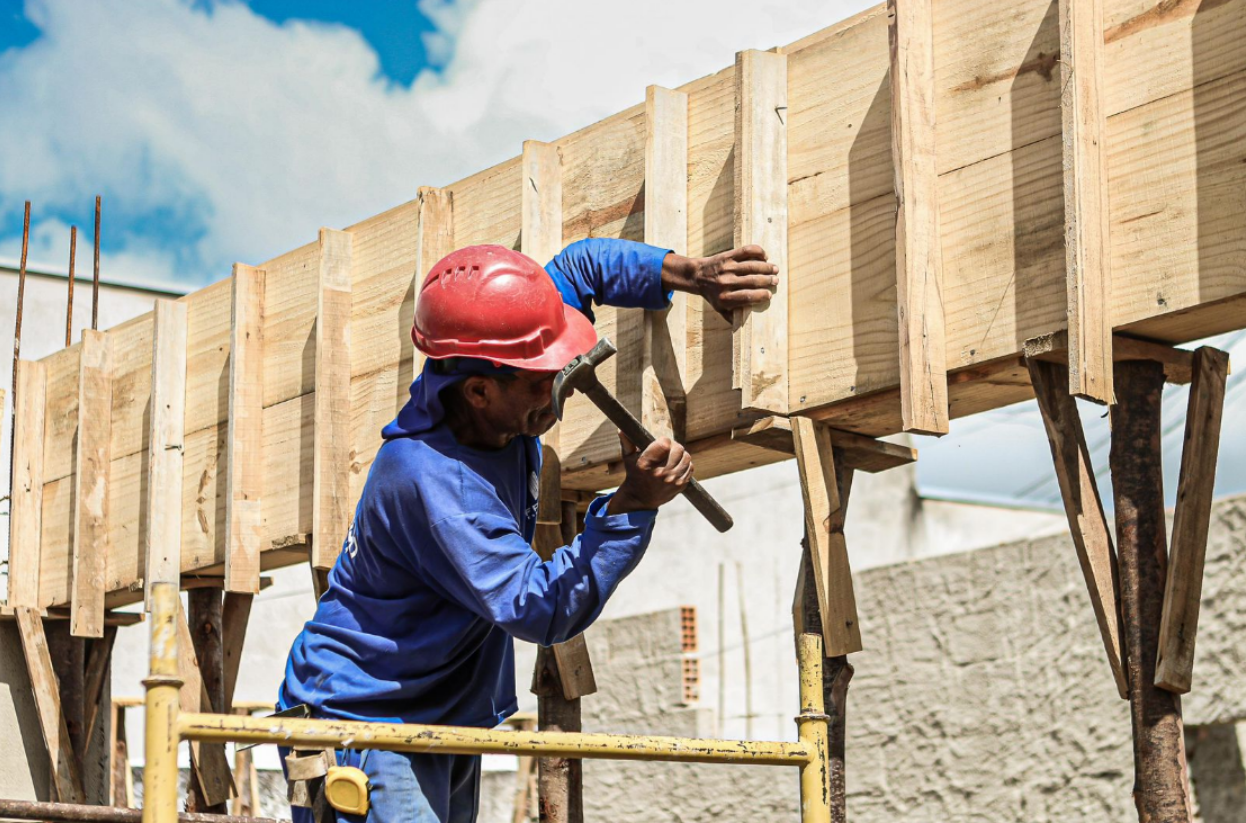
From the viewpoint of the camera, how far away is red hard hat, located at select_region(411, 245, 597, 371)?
3.74m

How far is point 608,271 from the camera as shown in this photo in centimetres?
532

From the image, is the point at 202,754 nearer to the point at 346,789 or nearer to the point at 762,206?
the point at 762,206

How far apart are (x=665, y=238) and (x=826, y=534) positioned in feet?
4.02

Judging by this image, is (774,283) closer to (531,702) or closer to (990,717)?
(990,717)

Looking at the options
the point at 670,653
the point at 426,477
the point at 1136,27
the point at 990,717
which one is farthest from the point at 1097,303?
the point at 670,653

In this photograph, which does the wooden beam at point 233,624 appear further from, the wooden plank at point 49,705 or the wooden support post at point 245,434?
the wooden plank at point 49,705

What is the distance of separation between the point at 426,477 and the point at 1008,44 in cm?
241

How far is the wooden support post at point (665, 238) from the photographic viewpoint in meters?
5.66

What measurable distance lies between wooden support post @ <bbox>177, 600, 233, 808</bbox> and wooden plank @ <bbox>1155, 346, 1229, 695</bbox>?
488 cm

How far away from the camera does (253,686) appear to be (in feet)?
54.7

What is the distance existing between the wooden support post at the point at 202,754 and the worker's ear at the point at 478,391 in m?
4.48

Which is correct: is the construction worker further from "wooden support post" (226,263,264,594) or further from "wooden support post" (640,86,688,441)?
"wooden support post" (226,263,264,594)

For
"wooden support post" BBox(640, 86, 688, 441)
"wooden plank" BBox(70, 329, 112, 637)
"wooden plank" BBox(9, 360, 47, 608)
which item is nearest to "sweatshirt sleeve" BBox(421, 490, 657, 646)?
"wooden support post" BBox(640, 86, 688, 441)

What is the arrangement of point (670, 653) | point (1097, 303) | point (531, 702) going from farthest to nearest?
point (531, 702) → point (670, 653) → point (1097, 303)
